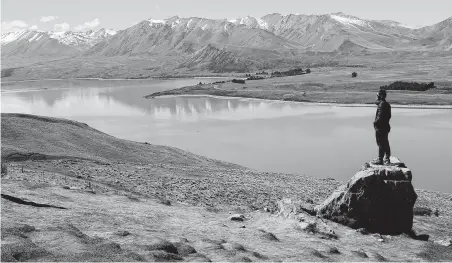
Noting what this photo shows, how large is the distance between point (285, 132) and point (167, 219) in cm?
5740

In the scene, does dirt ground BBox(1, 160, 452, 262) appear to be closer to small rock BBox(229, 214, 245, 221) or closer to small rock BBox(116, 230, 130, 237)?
small rock BBox(116, 230, 130, 237)

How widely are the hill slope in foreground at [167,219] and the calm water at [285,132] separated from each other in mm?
15913

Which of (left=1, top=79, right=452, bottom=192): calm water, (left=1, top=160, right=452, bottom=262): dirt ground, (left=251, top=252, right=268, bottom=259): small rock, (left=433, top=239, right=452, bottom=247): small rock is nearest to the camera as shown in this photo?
(left=1, top=160, right=452, bottom=262): dirt ground

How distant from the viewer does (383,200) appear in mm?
19453

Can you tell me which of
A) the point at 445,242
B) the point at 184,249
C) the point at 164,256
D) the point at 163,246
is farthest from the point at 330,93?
the point at 164,256

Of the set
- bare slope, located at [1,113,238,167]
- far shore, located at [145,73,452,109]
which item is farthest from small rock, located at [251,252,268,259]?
far shore, located at [145,73,452,109]

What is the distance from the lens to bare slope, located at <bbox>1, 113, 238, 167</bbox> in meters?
35.7

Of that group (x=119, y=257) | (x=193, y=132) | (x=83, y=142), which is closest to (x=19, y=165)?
(x=83, y=142)

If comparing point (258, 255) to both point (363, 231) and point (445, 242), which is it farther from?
point (445, 242)

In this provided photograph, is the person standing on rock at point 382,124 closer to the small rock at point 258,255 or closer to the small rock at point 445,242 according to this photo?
the small rock at point 445,242

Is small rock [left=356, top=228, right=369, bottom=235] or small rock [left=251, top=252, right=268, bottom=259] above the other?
small rock [left=251, top=252, right=268, bottom=259]

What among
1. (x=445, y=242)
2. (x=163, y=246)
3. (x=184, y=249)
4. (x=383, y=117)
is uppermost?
(x=383, y=117)

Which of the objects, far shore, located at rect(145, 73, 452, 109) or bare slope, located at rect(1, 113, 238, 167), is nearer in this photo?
bare slope, located at rect(1, 113, 238, 167)

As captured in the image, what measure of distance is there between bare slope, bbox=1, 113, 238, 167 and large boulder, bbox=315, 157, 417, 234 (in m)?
21.6
